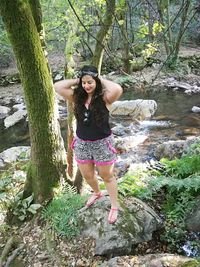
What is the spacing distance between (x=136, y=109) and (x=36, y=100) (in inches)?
361

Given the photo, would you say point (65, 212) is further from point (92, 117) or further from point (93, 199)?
point (92, 117)

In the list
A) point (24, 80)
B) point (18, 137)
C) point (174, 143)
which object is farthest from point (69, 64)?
point (18, 137)

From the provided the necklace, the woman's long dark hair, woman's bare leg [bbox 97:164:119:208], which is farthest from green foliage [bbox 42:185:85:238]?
the necklace

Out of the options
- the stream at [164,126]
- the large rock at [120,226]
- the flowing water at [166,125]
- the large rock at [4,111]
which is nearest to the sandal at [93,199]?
the large rock at [120,226]

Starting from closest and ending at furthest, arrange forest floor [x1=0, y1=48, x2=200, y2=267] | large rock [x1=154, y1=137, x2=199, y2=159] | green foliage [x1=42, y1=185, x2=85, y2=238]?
forest floor [x1=0, y1=48, x2=200, y2=267] → green foliage [x1=42, y1=185, x2=85, y2=238] → large rock [x1=154, y1=137, x2=199, y2=159]

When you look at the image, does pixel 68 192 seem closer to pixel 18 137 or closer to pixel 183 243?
pixel 183 243

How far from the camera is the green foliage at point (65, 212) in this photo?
4941mm

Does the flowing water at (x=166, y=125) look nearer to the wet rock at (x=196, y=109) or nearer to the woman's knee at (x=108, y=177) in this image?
the wet rock at (x=196, y=109)

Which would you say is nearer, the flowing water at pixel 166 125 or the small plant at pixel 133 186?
the small plant at pixel 133 186

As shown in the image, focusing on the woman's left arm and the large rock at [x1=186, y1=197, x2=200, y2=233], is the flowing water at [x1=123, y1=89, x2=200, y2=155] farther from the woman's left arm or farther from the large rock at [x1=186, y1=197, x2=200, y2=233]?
the woman's left arm

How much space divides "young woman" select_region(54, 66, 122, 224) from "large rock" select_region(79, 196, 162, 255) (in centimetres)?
47

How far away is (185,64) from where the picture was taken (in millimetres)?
21094

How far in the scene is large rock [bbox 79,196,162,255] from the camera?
468 cm

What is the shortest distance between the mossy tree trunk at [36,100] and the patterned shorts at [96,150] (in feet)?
2.77
